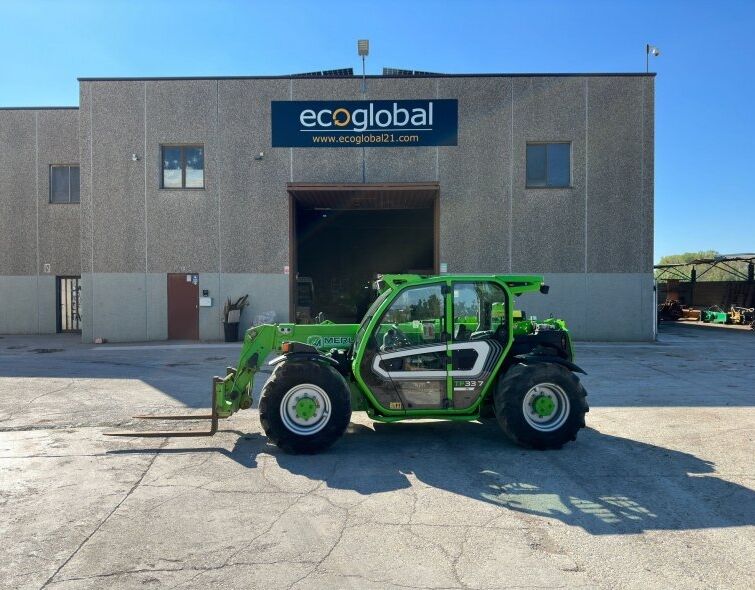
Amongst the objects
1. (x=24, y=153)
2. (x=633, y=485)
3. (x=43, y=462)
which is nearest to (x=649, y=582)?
(x=633, y=485)

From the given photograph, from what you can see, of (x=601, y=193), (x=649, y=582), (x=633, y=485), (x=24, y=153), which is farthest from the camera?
(x=24, y=153)

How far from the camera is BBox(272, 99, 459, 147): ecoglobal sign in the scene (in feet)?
59.8

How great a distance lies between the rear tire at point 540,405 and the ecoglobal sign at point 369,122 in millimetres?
13481

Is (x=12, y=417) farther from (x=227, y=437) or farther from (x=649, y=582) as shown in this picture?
(x=649, y=582)

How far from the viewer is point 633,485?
5102mm

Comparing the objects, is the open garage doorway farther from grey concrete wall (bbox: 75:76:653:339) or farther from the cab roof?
the cab roof

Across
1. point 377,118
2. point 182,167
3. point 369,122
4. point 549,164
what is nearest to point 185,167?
point 182,167

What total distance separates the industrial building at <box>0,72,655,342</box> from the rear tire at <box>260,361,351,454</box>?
41.3 ft

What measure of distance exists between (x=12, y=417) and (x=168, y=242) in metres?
11.5

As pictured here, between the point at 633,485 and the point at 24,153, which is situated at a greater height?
the point at 24,153

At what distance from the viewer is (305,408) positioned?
605 cm

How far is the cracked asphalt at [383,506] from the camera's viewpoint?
360 centimetres

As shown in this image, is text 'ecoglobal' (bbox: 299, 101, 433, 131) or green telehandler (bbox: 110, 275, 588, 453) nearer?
green telehandler (bbox: 110, 275, 588, 453)

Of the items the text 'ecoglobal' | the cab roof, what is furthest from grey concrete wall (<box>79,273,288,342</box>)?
the cab roof
